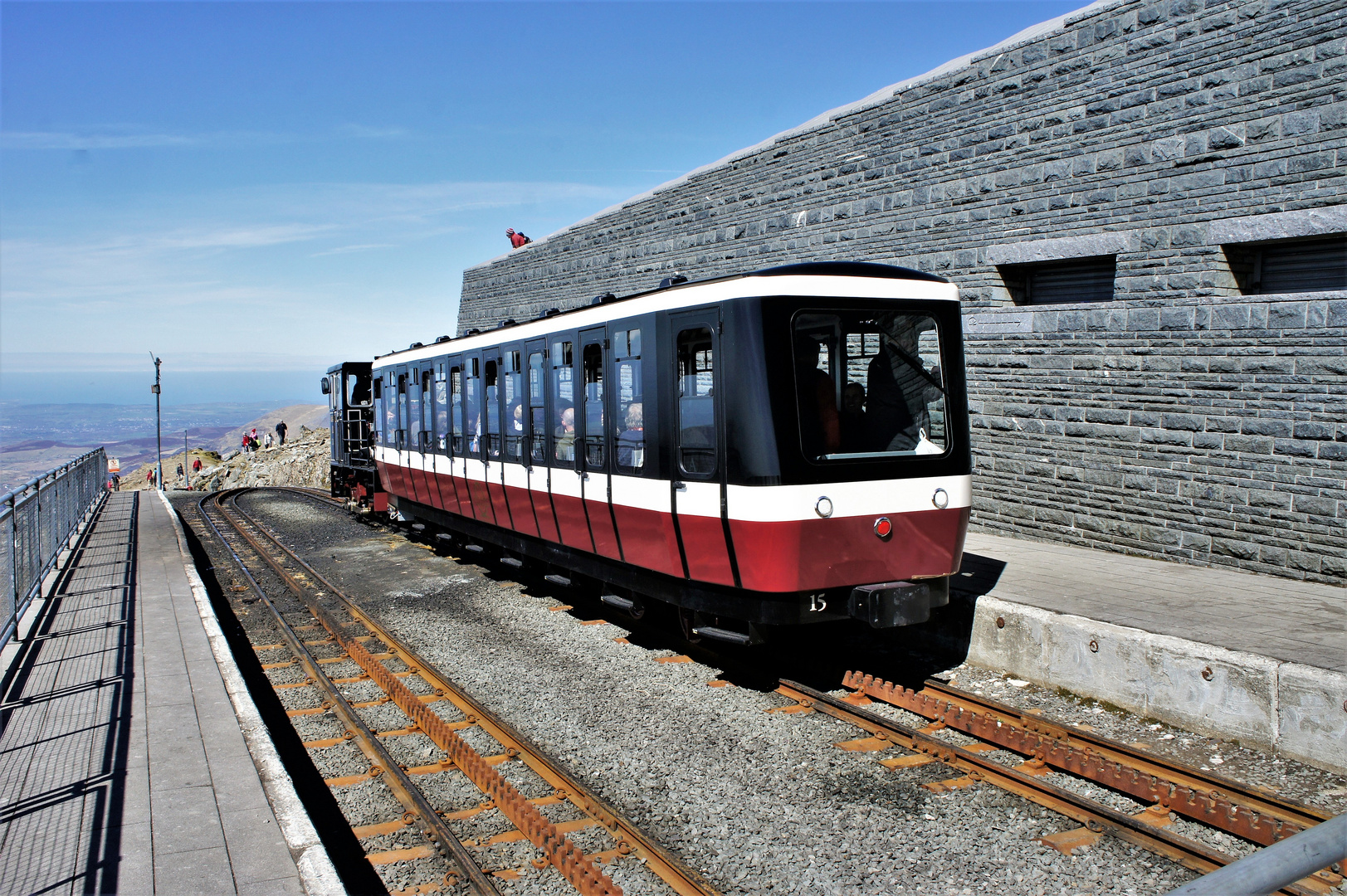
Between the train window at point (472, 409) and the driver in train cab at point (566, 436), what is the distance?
2537 mm

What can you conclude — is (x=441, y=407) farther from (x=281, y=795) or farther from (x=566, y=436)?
(x=281, y=795)

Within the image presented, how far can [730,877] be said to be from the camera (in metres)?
4.32

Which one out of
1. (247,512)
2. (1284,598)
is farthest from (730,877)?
(247,512)

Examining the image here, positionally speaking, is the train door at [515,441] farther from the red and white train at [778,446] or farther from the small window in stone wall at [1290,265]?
the small window in stone wall at [1290,265]

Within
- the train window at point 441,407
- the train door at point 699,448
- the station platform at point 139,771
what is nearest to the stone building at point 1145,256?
the train door at point 699,448

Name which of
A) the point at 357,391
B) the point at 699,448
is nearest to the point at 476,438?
the point at 699,448

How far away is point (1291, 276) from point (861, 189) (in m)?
6.03

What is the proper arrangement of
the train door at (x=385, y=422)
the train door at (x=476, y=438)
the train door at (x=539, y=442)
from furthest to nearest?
the train door at (x=385, y=422) → the train door at (x=476, y=438) → the train door at (x=539, y=442)

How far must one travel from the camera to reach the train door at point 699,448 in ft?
22.3

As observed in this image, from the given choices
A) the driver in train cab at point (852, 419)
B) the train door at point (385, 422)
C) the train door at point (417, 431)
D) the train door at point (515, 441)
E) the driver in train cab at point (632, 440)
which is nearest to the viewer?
the driver in train cab at point (852, 419)

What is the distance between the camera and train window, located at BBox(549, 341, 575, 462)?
904 cm

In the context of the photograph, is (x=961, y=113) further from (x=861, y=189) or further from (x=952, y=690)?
(x=952, y=690)

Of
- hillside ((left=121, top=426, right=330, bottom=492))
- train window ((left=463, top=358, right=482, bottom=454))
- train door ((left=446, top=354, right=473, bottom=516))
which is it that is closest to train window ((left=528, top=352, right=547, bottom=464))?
train window ((left=463, top=358, right=482, bottom=454))

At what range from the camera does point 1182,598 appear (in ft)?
25.1
